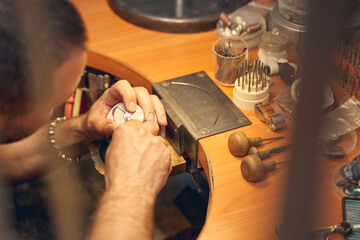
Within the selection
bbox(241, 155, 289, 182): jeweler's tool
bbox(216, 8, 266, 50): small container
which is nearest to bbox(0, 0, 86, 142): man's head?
bbox(241, 155, 289, 182): jeweler's tool

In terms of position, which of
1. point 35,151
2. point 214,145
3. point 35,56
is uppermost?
point 35,56

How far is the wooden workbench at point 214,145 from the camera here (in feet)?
2.89

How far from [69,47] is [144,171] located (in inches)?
12.0

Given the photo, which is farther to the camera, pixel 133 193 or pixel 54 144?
pixel 54 144

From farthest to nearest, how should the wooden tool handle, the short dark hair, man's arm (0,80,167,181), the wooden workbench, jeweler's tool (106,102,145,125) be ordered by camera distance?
man's arm (0,80,167,181) < jeweler's tool (106,102,145,125) < the wooden tool handle < the wooden workbench < the short dark hair

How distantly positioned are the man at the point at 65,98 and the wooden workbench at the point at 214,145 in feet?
0.44

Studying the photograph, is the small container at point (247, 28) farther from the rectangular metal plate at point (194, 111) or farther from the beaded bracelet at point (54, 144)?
the beaded bracelet at point (54, 144)

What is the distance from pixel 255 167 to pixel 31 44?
1.72 ft

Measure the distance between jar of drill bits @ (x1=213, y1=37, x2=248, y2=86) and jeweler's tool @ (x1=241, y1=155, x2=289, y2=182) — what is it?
346 millimetres

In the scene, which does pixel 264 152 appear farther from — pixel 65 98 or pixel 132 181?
pixel 65 98

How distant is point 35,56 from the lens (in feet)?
2.55

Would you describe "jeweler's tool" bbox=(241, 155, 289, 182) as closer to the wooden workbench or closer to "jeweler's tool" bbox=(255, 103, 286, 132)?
the wooden workbench

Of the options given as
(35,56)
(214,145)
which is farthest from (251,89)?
(35,56)

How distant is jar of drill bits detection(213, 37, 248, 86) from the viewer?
1240mm
